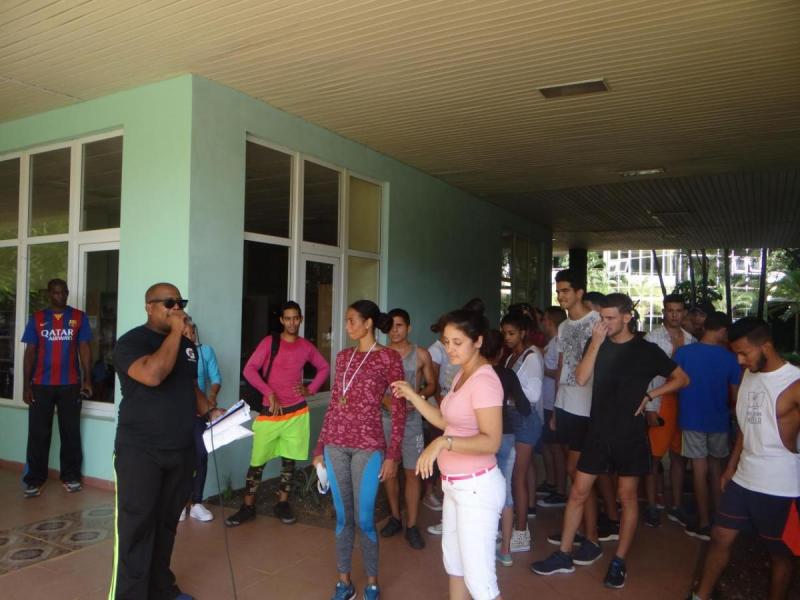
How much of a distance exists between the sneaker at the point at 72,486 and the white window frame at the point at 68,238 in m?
0.62

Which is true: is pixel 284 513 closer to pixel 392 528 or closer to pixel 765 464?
pixel 392 528

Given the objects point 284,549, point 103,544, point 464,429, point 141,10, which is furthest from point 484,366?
point 141,10

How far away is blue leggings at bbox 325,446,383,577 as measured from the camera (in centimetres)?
333

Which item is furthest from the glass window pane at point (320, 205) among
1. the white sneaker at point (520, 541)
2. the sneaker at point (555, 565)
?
the sneaker at point (555, 565)

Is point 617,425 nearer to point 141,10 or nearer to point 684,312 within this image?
point 684,312

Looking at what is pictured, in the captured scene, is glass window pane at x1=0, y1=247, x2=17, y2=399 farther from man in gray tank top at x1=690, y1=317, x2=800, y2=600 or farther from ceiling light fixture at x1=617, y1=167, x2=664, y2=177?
ceiling light fixture at x1=617, y1=167, x2=664, y2=177

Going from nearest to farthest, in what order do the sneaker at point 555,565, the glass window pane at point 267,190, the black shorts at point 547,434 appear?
the sneaker at point 555,565 → the black shorts at point 547,434 → the glass window pane at point 267,190

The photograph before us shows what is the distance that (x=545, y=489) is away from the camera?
5.87 meters

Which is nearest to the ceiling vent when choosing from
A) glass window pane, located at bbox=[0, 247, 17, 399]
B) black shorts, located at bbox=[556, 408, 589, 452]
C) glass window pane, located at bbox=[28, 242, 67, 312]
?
black shorts, located at bbox=[556, 408, 589, 452]

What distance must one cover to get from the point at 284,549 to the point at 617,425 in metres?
2.39

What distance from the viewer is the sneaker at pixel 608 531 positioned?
460 cm

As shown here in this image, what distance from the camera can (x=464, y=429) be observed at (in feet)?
9.30

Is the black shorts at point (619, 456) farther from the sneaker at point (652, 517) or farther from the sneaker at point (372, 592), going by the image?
the sneaker at point (652, 517)

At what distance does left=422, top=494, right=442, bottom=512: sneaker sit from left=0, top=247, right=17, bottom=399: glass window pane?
469 cm
